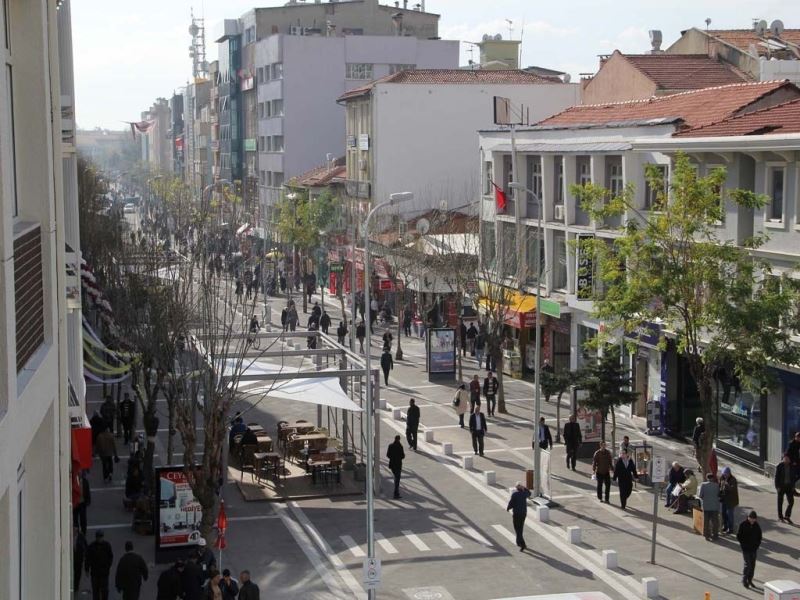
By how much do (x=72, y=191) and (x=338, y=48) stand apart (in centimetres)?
7202

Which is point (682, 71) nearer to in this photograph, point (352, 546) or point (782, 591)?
point (352, 546)

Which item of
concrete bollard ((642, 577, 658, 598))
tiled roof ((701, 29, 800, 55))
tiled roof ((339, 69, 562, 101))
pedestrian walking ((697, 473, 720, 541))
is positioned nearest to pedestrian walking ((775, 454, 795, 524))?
pedestrian walking ((697, 473, 720, 541))

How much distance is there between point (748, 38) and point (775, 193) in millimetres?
24637

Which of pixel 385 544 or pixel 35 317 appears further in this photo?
pixel 385 544

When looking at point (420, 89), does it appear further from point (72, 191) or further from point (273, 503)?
point (72, 191)

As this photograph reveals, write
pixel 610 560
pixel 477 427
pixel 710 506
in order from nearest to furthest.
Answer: pixel 610 560
pixel 710 506
pixel 477 427

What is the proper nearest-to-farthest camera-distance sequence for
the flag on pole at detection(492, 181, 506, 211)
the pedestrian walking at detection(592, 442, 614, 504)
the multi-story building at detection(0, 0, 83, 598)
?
1. the multi-story building at detection(0, 0, 83, 598)
2. the pedestrian walking at detection(592, 442, 614, 504)
3. the flag on pole at detection(492, 181, 506, 211)

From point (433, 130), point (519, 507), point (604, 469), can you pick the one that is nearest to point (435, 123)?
point (433, 130)

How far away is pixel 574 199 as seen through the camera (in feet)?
127

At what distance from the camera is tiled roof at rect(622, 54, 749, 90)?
45.3m

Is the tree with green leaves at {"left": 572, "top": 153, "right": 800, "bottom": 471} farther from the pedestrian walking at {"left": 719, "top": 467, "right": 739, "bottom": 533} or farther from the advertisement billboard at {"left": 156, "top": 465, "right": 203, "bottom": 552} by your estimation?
the advertisement billboard at {"left": 156, "top": 465, "right": 203, "bottom": 552}

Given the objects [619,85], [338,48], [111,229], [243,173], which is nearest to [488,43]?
[338,48]

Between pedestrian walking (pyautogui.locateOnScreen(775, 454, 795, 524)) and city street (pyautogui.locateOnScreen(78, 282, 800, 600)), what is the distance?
1.03 ft

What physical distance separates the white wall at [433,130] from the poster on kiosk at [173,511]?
42.7 metres
